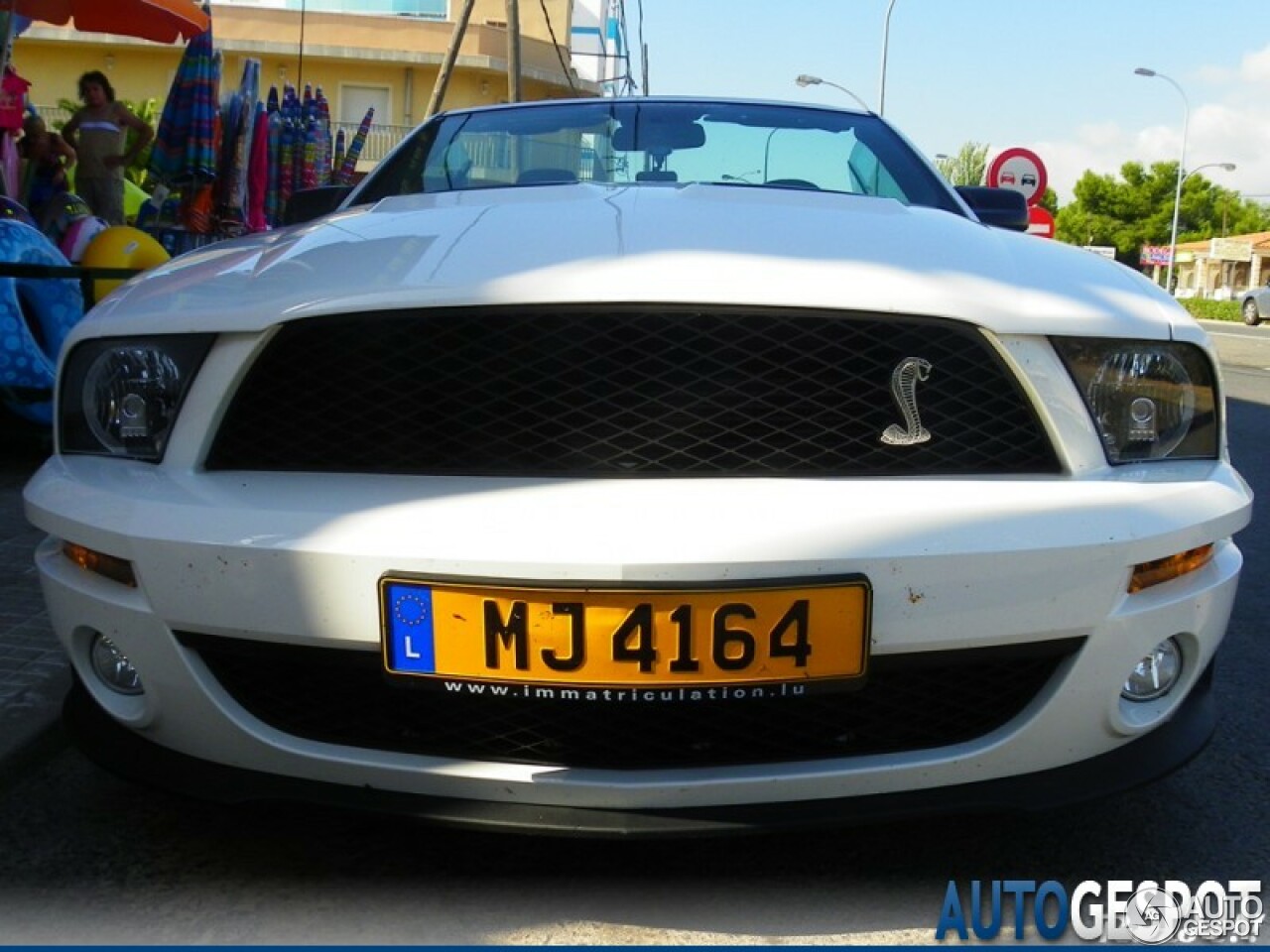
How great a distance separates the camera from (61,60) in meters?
32.8

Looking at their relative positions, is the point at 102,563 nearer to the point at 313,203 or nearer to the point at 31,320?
the point at 313,203

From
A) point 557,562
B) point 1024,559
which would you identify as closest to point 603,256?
point 557,562

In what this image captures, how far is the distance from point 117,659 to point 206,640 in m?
0.22

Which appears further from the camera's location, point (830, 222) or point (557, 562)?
→ point (830, 222)

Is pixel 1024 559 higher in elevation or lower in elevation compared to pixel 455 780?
higher

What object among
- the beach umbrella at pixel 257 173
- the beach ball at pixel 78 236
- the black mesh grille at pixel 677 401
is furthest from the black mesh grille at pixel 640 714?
the beach umbrella at pixel 257 173

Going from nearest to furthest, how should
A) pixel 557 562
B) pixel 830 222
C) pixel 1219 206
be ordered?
pixel 557 562, pixel 830 222, pixel 1219 206

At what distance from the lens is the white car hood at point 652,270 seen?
1.86 m

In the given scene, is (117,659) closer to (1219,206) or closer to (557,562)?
(557,562)

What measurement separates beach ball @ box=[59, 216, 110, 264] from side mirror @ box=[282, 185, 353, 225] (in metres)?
4.15

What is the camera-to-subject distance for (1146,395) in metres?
1.98

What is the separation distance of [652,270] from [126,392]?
0.85m

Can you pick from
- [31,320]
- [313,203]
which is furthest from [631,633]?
[31,320]

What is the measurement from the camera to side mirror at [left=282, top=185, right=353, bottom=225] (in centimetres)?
316
